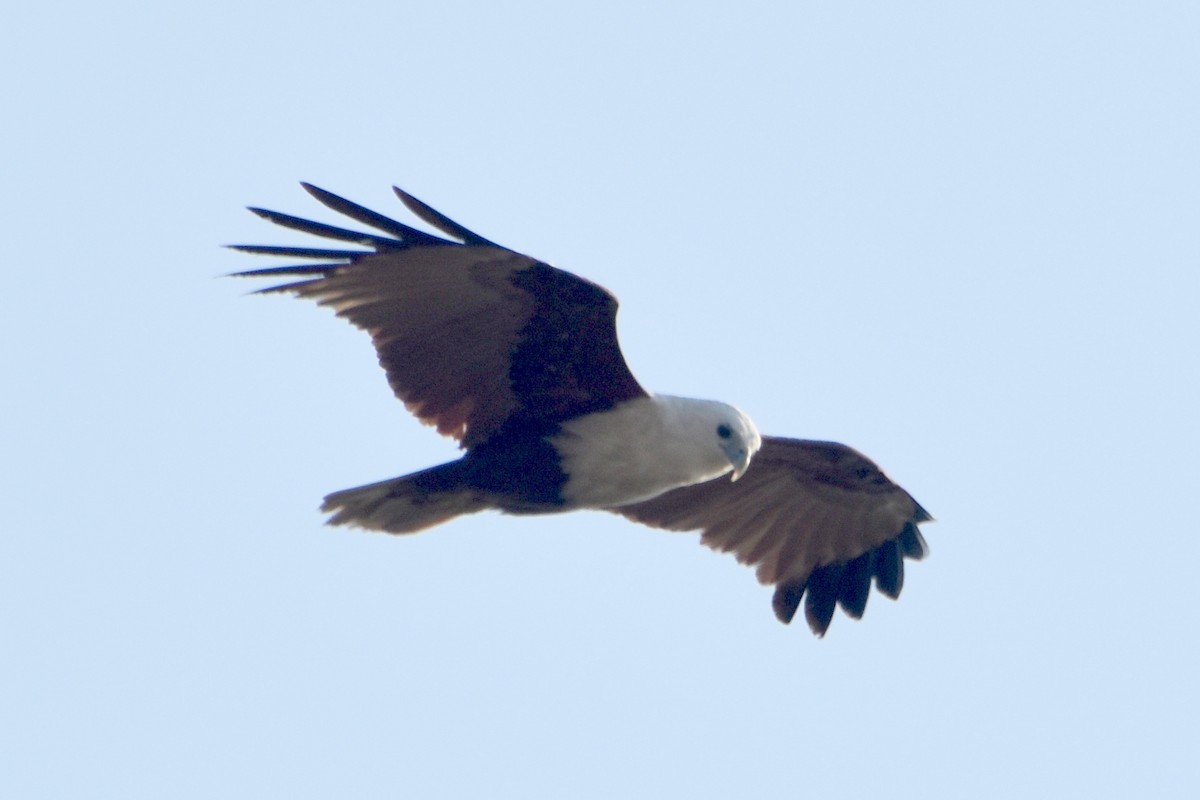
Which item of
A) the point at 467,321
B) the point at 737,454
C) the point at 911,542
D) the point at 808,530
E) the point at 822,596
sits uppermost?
the point at 467,321

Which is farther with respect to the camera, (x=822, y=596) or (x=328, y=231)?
(x=822, y=596)

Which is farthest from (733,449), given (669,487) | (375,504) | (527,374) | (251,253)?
(251,253)

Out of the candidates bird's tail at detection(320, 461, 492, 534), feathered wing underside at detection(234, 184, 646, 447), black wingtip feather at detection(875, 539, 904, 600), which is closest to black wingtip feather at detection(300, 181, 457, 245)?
feathered wing underside at detection(234, 184, 646, 447)

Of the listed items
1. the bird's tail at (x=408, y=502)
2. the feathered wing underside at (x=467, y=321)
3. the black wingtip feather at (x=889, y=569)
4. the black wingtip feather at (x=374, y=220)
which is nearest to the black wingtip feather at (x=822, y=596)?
the black wingtip feather at (x=889, y=569)

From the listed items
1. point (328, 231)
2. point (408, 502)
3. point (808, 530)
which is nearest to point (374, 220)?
point (328, 231)

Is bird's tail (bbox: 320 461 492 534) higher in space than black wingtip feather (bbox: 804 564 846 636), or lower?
higher

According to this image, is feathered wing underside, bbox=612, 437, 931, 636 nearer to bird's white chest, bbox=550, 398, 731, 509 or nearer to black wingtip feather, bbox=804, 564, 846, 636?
black wingtip feather, bbox=804, 564, 846, 636

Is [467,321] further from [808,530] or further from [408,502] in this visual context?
[808,530]
